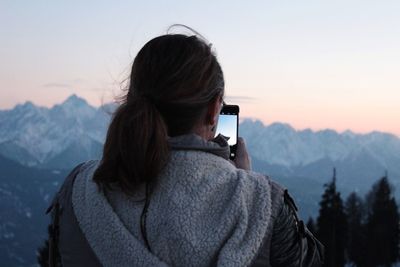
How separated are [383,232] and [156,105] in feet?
187

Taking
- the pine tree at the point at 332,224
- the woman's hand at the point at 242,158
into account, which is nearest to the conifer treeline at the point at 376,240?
the pine tree at the point at 332,224

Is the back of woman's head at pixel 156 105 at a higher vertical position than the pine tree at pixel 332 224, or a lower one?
higher

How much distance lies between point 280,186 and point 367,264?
2325 inches

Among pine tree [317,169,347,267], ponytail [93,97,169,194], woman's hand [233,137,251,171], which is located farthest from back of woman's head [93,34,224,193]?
pine tree [317,169,347,267]

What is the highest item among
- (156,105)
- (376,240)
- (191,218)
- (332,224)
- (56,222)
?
(156,105)

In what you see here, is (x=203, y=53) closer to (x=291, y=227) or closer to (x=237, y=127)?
(x=291, y=227)

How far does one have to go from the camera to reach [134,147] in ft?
9.21

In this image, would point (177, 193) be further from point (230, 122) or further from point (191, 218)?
point (230, 122)

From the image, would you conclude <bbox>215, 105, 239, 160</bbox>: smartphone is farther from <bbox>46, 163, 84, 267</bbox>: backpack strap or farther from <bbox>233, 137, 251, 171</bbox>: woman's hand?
<bbox>46, 163, 84, 267</bbox>: backpack strap

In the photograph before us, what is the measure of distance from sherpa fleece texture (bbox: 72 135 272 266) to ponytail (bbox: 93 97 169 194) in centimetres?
9

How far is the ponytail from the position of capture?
9.25ft

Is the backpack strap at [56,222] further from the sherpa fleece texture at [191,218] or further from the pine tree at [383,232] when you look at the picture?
the pine tree at [383,232]

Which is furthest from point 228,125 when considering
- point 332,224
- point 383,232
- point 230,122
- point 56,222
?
point 383,232

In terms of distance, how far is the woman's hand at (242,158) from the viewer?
3402 millimetres
